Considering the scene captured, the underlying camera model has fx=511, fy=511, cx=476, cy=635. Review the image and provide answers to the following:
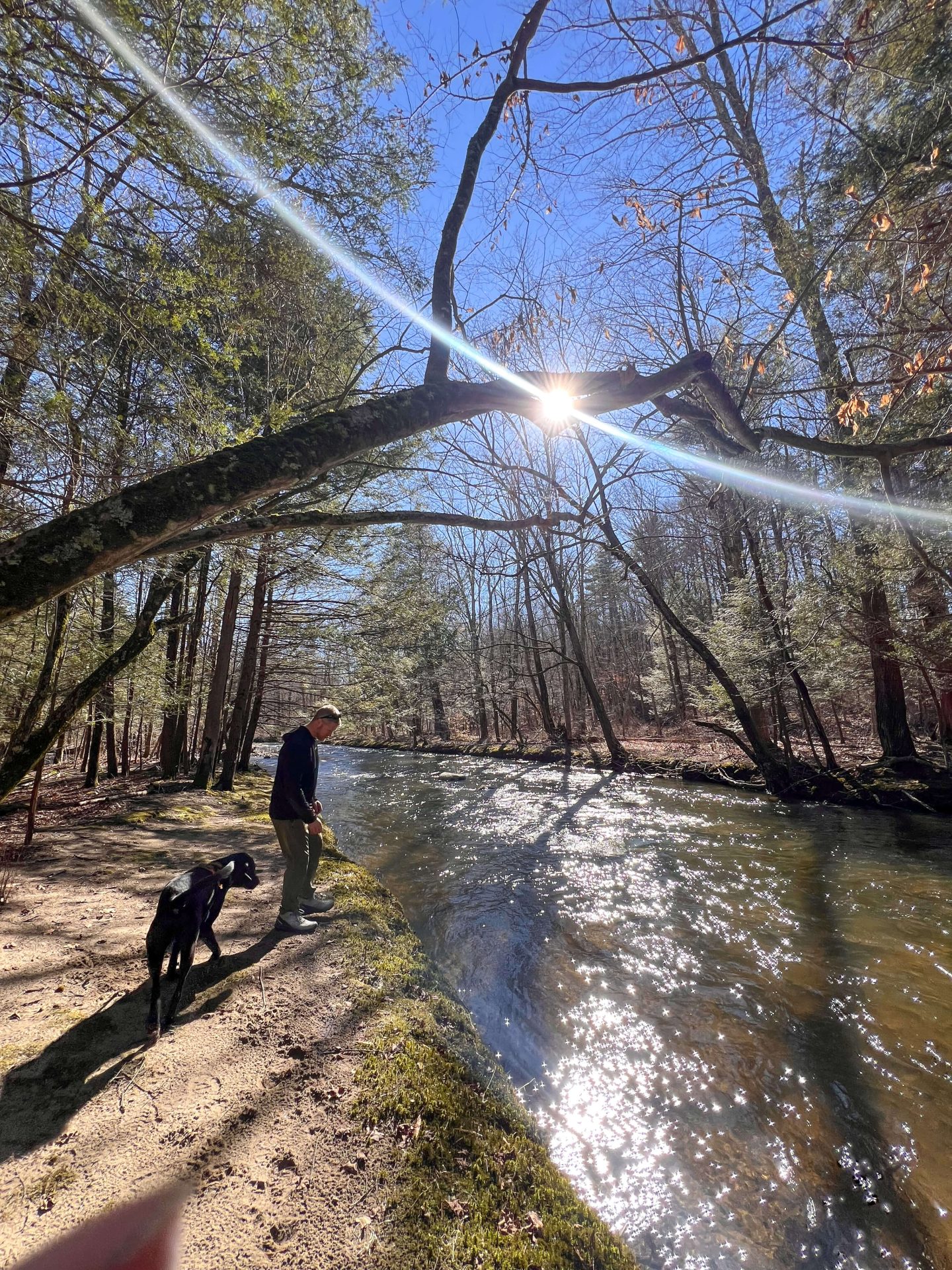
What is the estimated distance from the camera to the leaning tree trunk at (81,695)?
15.8 ft

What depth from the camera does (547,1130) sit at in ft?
8.63

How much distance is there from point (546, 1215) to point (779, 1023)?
8.00 ft

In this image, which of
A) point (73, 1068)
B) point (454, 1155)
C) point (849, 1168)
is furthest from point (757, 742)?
point (73, 1068)

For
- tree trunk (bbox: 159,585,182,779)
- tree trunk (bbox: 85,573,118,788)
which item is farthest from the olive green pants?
tree trunk (bbox: 159,585,182,779)

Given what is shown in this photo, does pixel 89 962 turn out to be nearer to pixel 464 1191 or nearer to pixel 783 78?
pixel 464 1191

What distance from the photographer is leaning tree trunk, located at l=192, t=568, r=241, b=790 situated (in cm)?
1052

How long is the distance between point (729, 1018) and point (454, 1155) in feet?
7.93

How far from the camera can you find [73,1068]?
94.8 inches

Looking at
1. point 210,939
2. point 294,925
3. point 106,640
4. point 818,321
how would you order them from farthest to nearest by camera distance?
1. point 106,640
2. point 818,321
3. point 294,925
4. point 210,939

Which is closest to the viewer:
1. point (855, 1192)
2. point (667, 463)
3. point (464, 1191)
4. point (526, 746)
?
point (464, 1191)

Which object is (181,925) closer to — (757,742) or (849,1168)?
(849,1168)

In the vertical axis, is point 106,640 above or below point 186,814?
above

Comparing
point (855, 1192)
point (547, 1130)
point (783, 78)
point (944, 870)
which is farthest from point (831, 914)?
point (783, 78)

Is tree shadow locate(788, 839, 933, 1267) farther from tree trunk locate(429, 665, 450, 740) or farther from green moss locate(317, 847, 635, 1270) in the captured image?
tree trunk locate(429, 665, 450, 740)
